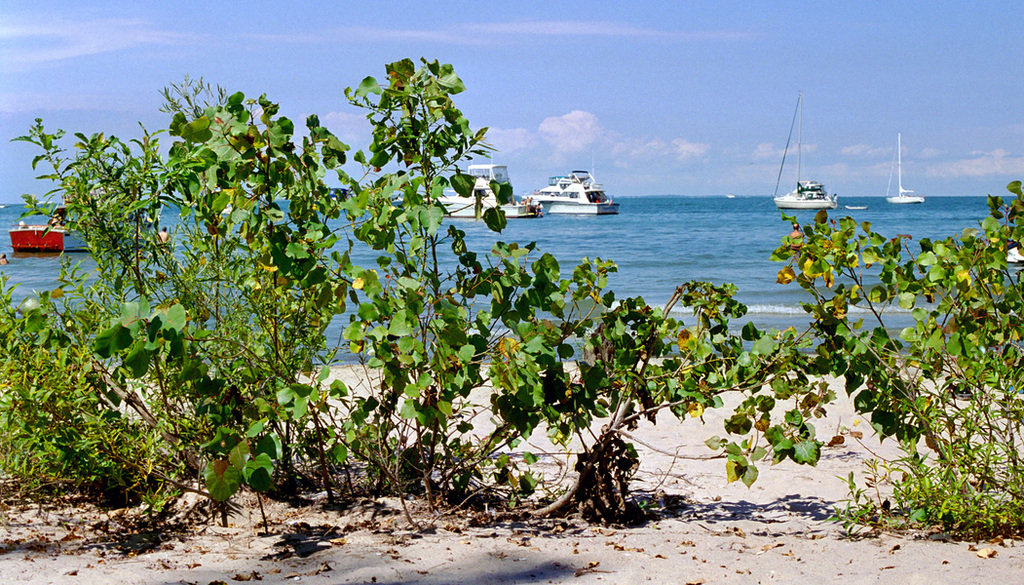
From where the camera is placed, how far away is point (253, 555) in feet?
10.9

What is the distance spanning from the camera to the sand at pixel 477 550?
121 inches

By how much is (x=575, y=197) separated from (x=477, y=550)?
70.2 m

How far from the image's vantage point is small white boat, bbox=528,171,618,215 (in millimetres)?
71750

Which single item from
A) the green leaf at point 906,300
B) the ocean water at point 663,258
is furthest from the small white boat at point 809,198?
the green leaf at point 906,300

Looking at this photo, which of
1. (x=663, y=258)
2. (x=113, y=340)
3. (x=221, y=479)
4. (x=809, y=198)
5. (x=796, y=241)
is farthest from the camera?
(x=809, y=198)

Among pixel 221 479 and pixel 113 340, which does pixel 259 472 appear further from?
pixel 113 340

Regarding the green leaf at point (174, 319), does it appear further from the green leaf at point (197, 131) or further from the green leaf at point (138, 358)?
the green leaf at point (197, 131)

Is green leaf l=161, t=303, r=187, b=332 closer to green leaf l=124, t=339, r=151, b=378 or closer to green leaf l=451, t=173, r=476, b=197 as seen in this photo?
green leaf l=124, t=339, r=151, b=378

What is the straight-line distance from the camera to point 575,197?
239 ft

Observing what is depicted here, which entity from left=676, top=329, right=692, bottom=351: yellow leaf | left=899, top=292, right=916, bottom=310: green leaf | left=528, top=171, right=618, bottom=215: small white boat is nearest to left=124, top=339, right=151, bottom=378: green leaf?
left=676, top=329, right=692, bottom=351: yellow leaf

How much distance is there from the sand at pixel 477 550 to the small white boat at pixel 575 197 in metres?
67.5


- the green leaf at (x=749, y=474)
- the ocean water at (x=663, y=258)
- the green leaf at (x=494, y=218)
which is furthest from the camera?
the ocean water at (x=663, y=258)

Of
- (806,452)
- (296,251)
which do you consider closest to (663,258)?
(806,452)

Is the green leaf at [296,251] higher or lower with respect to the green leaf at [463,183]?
lower
